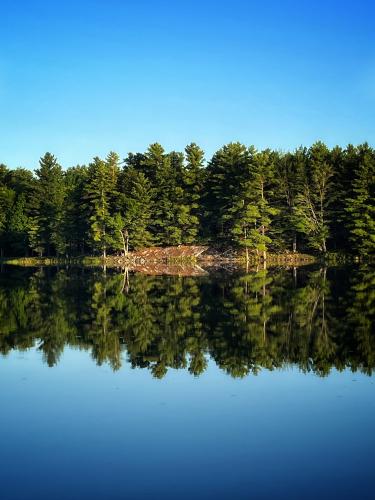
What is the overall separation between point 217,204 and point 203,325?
4753 centimetres

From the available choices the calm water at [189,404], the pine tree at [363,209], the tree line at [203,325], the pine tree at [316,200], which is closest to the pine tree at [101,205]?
the pine tree at [316,200]

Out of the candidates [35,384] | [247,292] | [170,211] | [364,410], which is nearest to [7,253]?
[170,211]

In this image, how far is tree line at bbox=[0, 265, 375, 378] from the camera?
605 inches

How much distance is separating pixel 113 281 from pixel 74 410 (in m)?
30.7

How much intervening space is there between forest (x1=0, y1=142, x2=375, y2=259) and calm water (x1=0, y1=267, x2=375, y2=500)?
38028 millimetres

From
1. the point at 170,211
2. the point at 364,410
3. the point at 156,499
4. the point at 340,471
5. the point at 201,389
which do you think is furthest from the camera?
the point at 170,211

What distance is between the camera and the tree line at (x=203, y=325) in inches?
605

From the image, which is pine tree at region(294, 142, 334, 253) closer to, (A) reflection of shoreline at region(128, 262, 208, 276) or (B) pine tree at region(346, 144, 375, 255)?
(B) pine tree at region(346, 144, 375, 255)

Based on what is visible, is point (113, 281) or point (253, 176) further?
point (253, 176)

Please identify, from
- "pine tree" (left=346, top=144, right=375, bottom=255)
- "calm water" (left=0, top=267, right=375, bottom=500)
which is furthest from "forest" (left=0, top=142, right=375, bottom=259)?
"calm water" (left=0, top=267, right=375, bottom=500)

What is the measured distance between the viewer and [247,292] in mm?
31891

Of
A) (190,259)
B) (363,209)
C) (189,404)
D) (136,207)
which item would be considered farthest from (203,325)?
(136,207)

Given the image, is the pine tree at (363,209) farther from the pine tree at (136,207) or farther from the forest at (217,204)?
the pine tree at (136,207)

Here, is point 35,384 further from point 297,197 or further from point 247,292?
point 297,197
